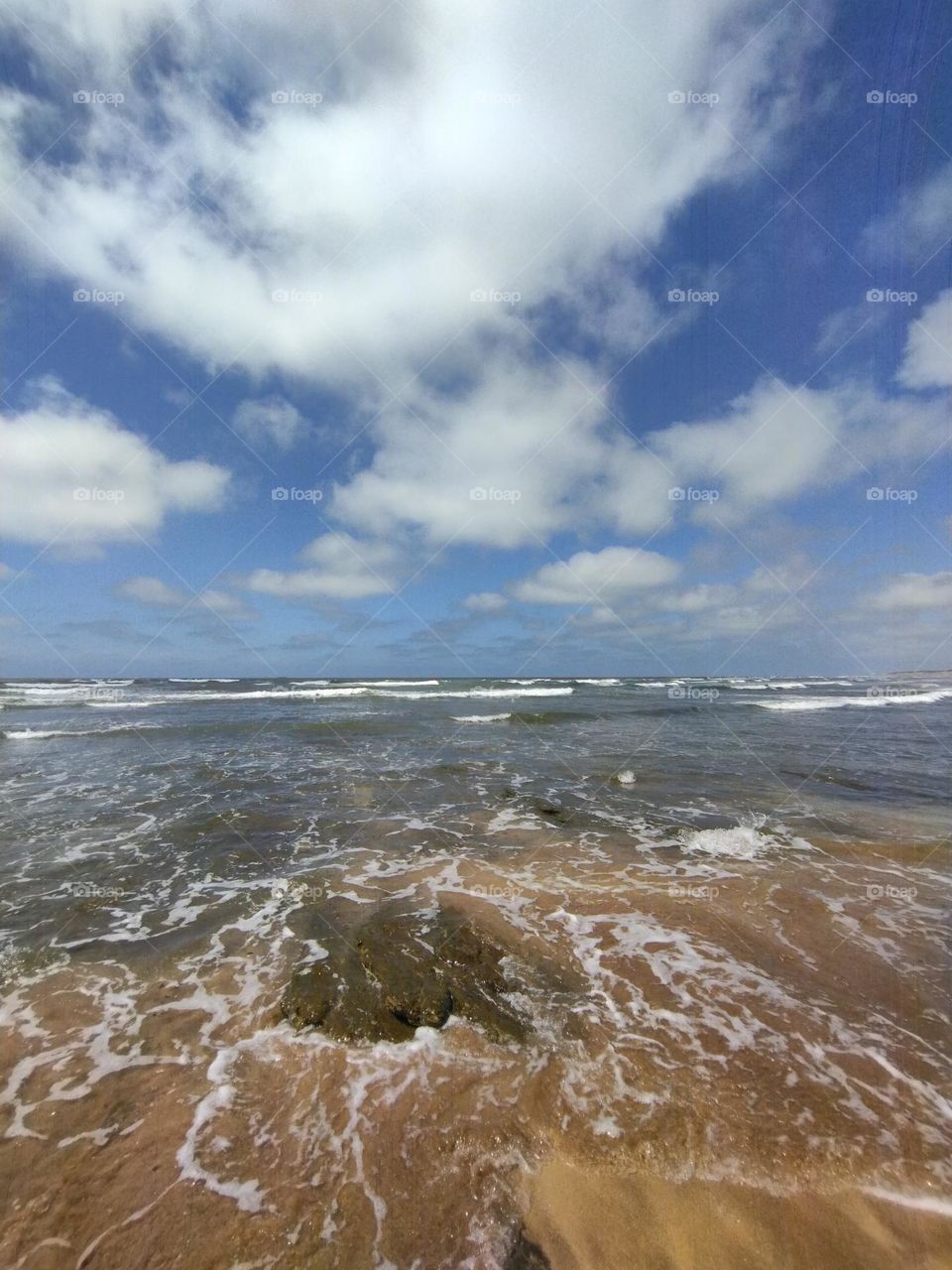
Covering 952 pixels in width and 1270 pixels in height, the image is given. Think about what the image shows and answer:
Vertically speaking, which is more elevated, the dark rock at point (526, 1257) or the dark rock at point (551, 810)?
the dark rock at point (551, 810)

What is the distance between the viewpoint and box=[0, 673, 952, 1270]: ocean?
292 cm

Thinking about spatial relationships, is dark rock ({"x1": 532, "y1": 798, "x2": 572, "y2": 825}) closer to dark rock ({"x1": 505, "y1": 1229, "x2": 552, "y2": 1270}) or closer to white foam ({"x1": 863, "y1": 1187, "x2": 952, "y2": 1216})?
white foam ({"x1": 863, "y1": 1187, "x2": 952, "y2": 1216})

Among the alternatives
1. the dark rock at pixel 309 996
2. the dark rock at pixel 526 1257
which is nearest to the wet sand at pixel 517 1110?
the dark rock at pixel 526 1257

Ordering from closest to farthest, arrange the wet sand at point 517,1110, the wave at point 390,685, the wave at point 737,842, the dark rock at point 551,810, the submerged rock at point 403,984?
the wet sand at point 517,1110 < the submerged rock at point 403,984 < the wave at point 737,842 < the dark rock at point 551,810 < the wave at point 390,685

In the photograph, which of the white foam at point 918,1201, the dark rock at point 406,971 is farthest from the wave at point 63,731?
the white foam at point 918,1201

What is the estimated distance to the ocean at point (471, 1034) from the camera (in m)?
2.92

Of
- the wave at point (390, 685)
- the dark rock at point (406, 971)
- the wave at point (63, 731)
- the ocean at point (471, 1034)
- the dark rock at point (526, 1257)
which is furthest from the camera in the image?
the wave at point (390, 685)

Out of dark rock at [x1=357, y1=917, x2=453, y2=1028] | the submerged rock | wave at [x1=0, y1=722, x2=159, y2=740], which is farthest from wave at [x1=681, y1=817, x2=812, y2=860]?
wave at [x1=0, y1=722, x2=159, y2=740]

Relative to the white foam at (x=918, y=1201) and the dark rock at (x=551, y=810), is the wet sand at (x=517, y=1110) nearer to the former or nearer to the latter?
the white foam at (x=918, y=1201)

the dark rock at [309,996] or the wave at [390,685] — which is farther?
the wave at [390,685]

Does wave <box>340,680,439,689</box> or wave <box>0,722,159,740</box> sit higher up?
wave <box>340,680,439,689</box>

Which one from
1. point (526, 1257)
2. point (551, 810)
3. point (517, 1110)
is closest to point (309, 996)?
point (517, 1110)

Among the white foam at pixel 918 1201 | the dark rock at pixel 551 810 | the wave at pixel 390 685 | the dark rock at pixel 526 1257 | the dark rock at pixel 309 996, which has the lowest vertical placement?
the dark rock at pixel 526 1257

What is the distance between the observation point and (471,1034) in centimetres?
430
